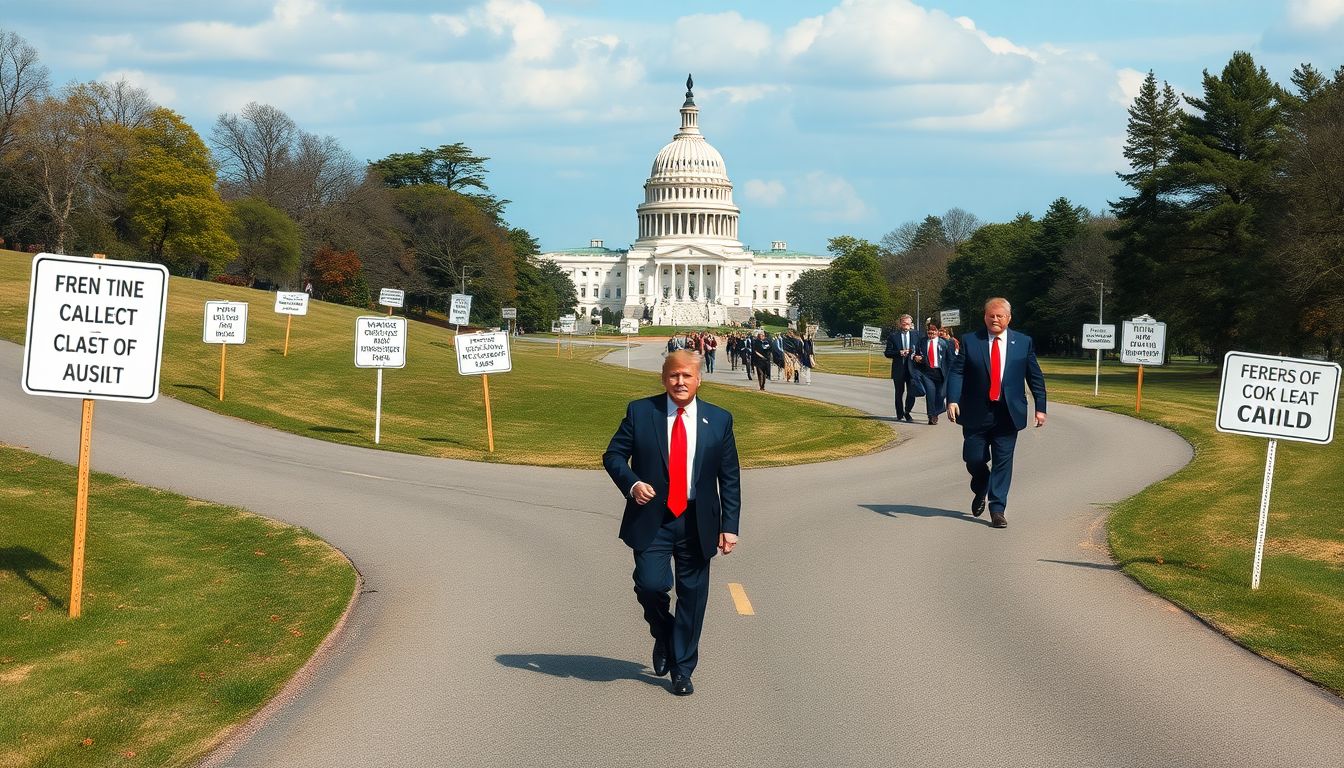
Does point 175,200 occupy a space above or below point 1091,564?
above

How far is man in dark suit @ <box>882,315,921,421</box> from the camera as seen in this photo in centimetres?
3002

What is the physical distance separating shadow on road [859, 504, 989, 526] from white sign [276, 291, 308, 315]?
29959 mm

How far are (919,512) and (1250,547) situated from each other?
3.63 m

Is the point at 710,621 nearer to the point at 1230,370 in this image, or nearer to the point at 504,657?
the point at 504,657

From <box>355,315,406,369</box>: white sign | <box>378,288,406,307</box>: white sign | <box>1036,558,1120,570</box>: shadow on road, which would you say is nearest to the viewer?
<box>1036,558,1120,570</box>: shadow on road

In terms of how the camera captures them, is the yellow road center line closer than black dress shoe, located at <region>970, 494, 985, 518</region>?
Yes

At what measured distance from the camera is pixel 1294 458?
23734 millimetres

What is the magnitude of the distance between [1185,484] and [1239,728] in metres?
12.7

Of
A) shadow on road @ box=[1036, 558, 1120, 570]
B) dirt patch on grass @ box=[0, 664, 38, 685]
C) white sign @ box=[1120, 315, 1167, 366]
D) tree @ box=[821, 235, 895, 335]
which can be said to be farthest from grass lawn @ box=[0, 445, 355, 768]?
tree @ box=[821, 235, 895, 335]

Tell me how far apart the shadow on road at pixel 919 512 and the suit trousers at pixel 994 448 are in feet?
1.52

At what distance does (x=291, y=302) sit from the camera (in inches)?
1769

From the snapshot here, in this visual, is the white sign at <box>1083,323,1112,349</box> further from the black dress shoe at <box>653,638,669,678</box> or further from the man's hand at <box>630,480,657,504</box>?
the man's hand at <box>630,480,657,504</box>

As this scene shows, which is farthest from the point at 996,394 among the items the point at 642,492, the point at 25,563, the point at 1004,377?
the point at 25,563

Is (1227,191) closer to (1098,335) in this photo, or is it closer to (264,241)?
(1098,335)
